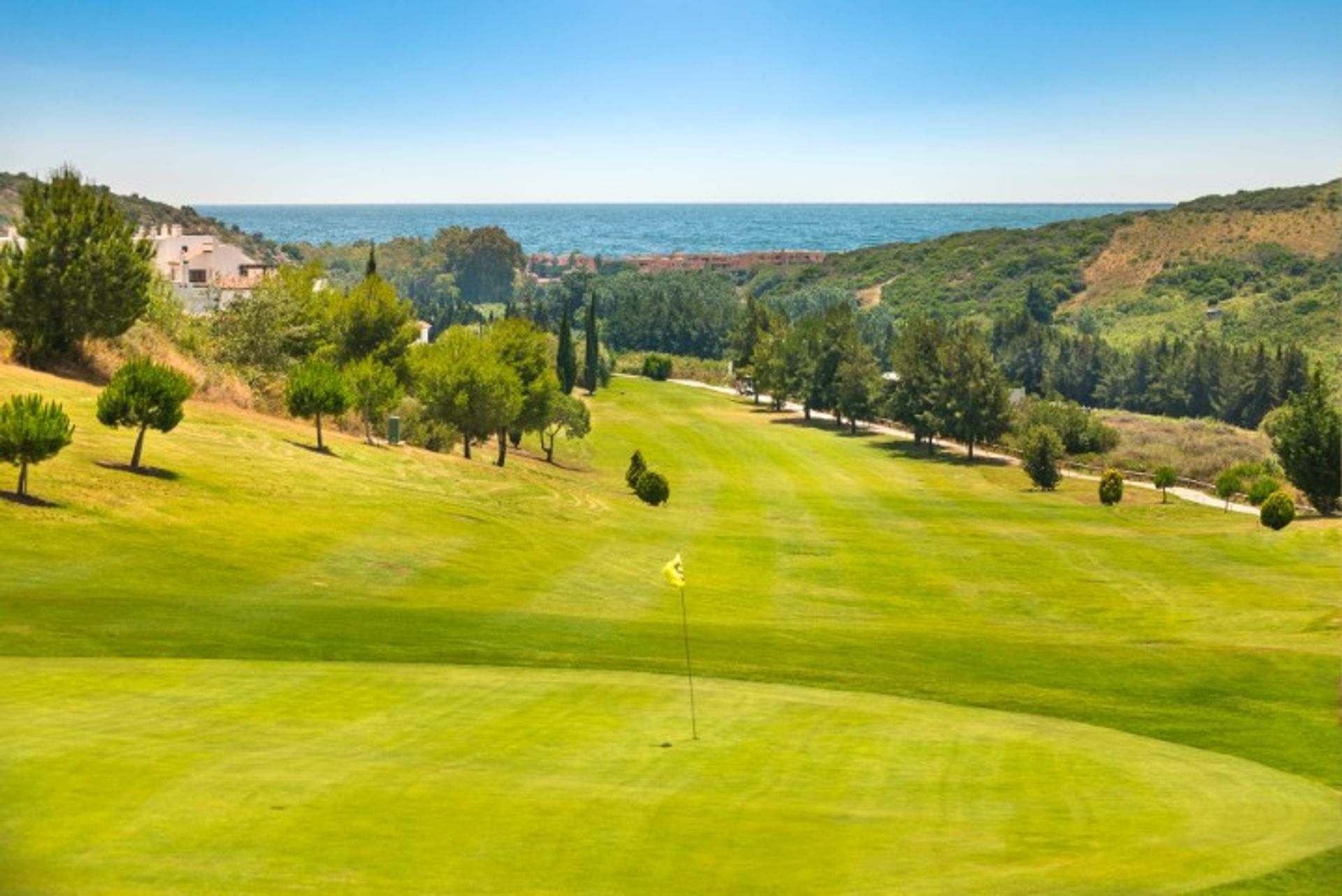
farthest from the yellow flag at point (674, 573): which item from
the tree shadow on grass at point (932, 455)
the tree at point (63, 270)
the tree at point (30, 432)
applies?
the tree shadow on grass at point (932, 455)

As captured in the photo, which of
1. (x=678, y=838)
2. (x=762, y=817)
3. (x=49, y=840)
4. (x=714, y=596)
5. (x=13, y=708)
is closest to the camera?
(x=49, y=840)

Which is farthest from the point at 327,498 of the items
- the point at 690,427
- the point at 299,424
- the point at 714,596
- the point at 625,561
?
the point at 690,427

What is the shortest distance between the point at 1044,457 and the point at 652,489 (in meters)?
31.1

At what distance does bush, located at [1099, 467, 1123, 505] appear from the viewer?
86500mm

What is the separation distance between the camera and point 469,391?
84688 millimetres

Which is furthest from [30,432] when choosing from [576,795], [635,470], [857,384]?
[857,384]

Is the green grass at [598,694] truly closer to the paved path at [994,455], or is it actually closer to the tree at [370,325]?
the paved path at [994,455]

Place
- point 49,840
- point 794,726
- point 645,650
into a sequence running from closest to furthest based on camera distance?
point 49,840
point 794,726
point 645,650

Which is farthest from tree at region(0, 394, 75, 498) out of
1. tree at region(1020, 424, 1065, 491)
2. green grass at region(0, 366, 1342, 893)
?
tree at region(1020, 424, 1065, 491)

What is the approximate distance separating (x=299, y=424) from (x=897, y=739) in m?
61.8

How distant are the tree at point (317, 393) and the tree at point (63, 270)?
9122 millimetres

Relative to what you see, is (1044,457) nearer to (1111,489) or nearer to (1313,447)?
(1111,489)

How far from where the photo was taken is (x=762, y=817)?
1755 cm

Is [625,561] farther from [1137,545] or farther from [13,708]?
[13,708]
